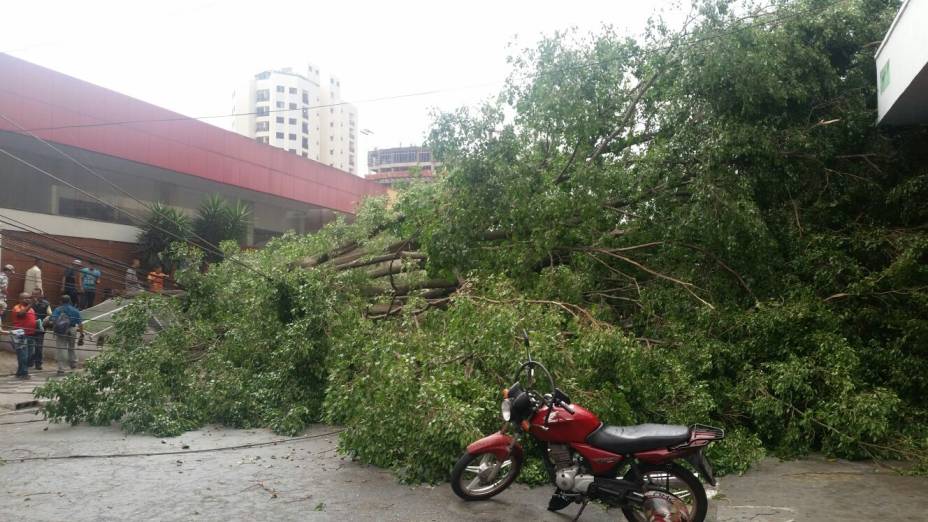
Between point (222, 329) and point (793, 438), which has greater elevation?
point (222, 329)

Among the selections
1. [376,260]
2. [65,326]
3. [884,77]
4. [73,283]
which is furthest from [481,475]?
[73,283]

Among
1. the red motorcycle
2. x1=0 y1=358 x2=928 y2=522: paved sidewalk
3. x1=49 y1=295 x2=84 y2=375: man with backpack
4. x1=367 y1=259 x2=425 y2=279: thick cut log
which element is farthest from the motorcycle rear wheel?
x1=49 y1=295 x2=84 y2=375: man with backpack

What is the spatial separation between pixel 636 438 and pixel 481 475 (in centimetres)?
126

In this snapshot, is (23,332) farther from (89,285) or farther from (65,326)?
(89,285)

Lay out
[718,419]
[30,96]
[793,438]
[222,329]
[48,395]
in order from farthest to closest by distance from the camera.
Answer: [30,96], [222,329], [48,395], [718,419], [793,438]

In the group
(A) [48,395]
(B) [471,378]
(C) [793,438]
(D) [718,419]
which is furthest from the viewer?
(A) [48,395]

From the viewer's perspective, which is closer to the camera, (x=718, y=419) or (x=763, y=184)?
(x=718, y=419)

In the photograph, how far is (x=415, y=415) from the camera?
5.62 meters

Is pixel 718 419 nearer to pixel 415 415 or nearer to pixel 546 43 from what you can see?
pixel 415 415

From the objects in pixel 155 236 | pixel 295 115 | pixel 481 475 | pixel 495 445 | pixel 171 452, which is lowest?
pixel 171 452

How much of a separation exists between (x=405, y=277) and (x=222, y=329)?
8.94ft

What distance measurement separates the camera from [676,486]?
4496 millimetres

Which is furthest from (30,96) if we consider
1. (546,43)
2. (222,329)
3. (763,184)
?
(763,184)

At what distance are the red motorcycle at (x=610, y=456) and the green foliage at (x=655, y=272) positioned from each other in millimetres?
1243
